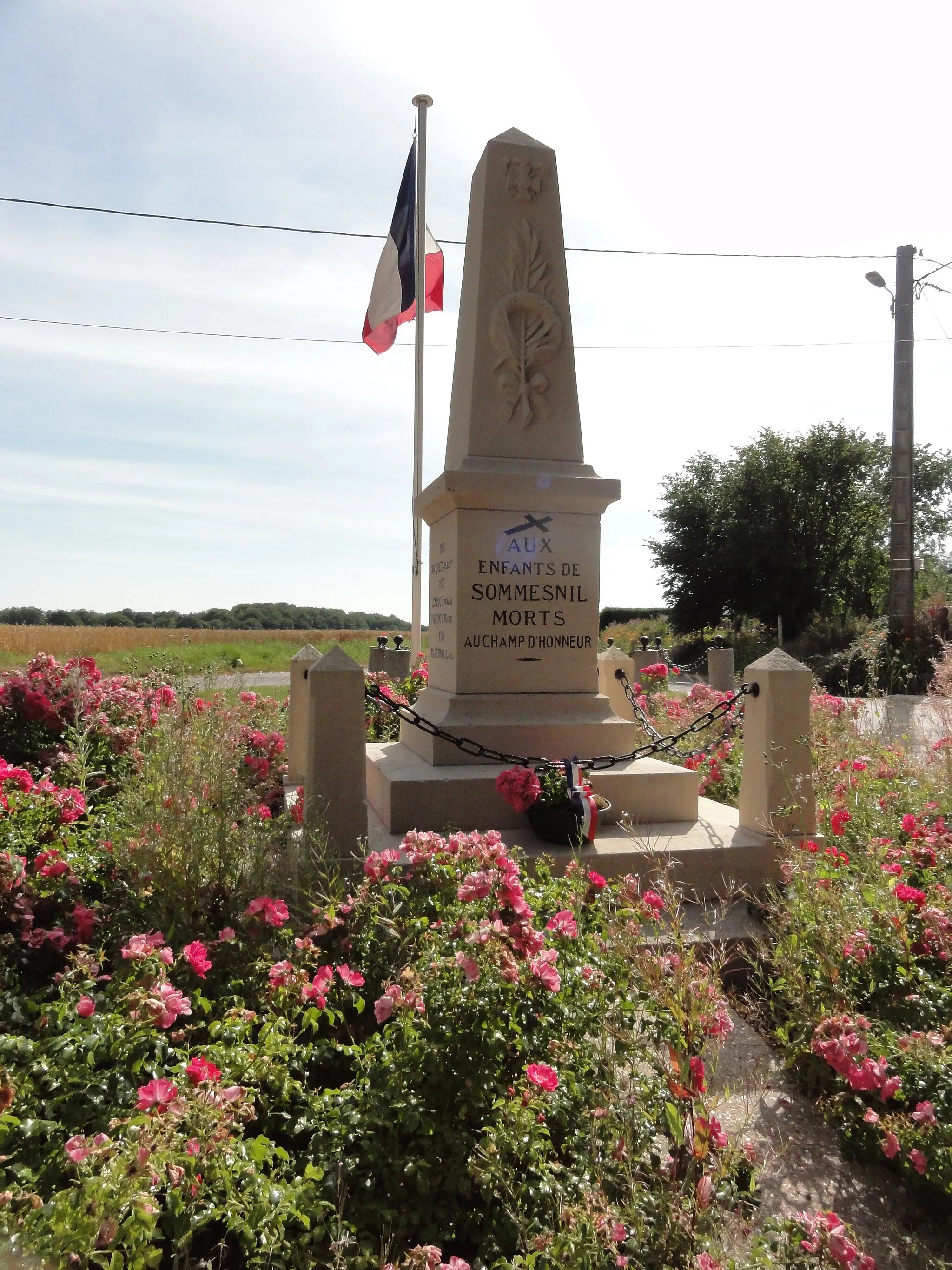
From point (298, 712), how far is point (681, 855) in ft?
11.4

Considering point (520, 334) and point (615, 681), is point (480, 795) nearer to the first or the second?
point (615, 681)

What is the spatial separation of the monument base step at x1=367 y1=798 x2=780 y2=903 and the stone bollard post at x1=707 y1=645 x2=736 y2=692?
758 cm

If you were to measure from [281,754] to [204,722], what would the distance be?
2.21m

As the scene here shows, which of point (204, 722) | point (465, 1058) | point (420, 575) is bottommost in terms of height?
point (465, 1058)

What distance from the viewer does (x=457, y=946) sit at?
233 centimetres

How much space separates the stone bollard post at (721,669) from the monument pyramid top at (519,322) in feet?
22.6

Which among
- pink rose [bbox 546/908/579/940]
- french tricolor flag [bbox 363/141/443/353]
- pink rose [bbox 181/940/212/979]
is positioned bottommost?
pink rose [bbox 181/940/212/979]

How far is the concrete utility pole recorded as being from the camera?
1612cm

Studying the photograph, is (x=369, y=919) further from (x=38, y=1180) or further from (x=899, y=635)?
(x=899, y=635)

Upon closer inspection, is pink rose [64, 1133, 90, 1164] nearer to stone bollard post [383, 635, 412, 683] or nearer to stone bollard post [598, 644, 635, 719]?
stone bollard post [598, 644, 635, 719]

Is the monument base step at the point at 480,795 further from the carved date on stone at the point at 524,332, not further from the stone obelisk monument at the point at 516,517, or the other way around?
the carved date on stone at the point at 524,332

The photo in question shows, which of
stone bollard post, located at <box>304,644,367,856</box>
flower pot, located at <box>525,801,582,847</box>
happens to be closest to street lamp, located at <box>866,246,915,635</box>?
flower pot, located at <box>525,801,582,847</box>

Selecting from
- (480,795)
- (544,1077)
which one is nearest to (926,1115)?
(544,1077)

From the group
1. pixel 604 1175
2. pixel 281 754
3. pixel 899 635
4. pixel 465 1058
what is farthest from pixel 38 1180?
pixel 899 635
